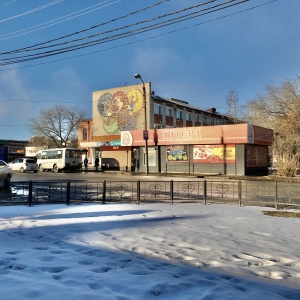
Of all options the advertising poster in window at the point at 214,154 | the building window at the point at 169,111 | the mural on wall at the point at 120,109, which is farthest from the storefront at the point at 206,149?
the building window at the point at 169,111

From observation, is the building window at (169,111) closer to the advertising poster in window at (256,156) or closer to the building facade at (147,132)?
the building facade at (147,132)

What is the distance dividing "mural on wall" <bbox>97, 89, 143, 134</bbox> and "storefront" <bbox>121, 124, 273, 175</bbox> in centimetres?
1382

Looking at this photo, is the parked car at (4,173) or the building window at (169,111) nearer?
the parked car at (4,173)

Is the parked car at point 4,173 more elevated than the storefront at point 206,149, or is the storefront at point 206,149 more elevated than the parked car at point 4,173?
the storefront at point 206,149

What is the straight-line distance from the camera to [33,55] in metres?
15.5

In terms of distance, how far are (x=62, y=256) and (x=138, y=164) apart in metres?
31.9

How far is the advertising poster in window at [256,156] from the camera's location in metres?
30.5

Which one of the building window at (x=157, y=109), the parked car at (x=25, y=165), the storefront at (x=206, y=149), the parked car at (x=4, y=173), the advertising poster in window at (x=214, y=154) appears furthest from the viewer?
the building window at (x=157, y=109)

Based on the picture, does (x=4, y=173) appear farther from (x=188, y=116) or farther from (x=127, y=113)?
(x=188, y=116)

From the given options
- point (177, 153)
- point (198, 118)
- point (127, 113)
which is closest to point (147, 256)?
point (177, 153)

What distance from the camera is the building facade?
31.4 meters

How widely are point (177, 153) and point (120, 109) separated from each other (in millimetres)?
20785

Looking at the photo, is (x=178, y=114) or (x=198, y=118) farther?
(x=198, y=118)

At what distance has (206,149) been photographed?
105ft
